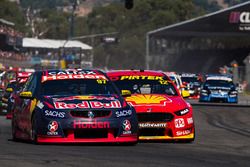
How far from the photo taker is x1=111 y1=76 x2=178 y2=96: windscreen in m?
18.3

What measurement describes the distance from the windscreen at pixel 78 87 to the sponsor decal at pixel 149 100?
104cm

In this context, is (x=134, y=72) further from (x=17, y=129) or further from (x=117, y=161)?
(x=117, y=161)

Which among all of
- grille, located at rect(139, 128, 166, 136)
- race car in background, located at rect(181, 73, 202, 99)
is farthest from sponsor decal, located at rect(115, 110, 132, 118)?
race car in background, located at rect(181, 73, 202, 99)

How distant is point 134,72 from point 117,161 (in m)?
7.00

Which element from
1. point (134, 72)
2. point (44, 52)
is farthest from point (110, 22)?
point (134, 72)

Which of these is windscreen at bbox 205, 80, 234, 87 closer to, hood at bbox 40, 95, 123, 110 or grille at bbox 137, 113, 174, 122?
grille at bbox 137, 113, 174, 122

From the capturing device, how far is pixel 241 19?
77125 mm

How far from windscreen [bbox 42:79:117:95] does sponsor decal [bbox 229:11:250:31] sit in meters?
61.3

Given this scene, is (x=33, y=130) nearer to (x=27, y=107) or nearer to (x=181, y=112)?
(x=27, y=107)

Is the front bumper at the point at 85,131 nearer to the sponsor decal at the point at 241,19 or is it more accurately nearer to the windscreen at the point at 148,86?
the windscreen at the point at 148,86

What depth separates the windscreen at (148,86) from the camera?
18.3 metres

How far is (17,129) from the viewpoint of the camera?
16.8m

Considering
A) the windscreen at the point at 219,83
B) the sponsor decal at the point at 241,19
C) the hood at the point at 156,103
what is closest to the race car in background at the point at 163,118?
the hood at the point at 156,103

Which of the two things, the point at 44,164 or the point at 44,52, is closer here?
the point at 44,164
